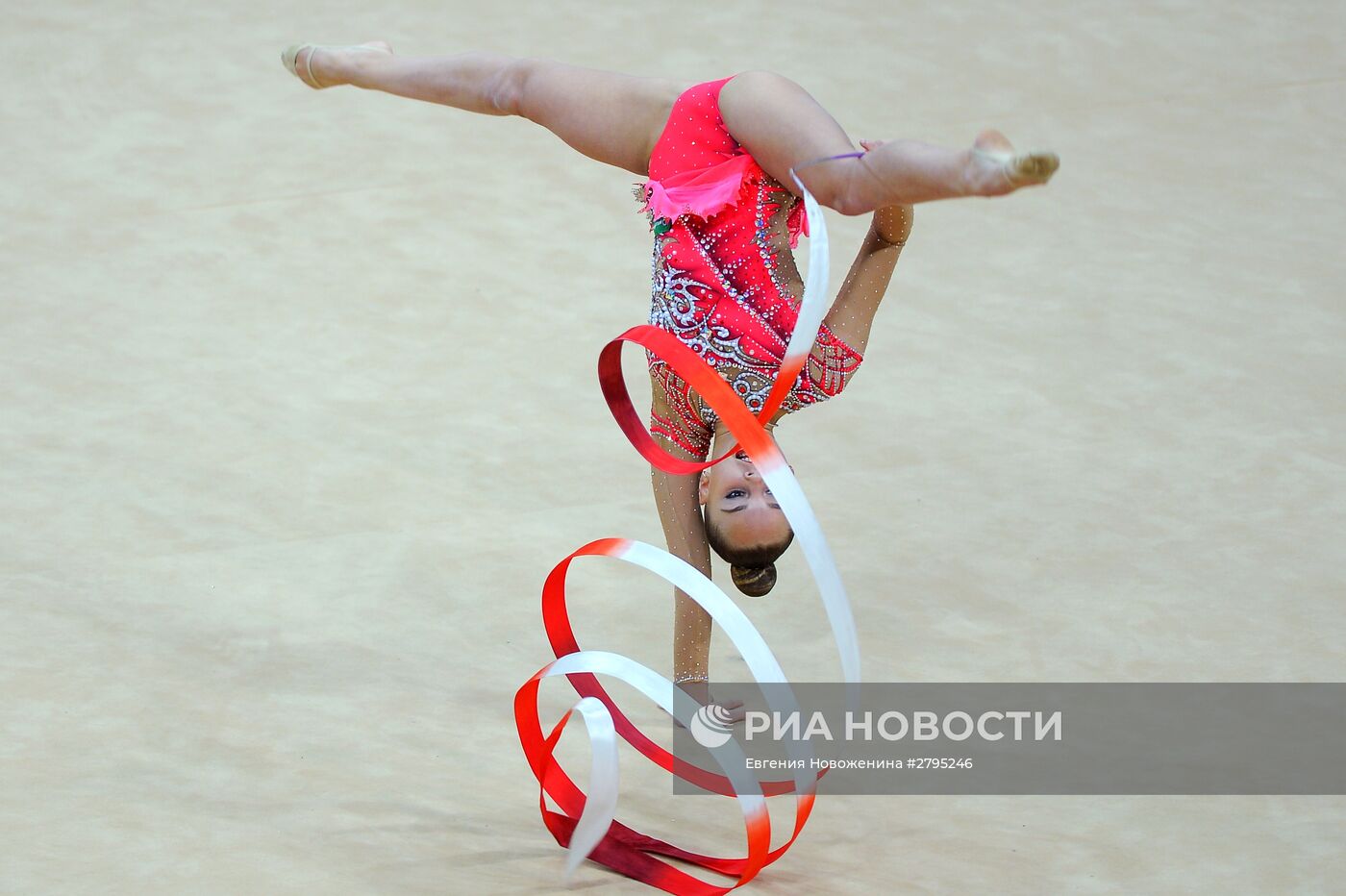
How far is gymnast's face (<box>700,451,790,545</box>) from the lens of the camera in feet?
8.91

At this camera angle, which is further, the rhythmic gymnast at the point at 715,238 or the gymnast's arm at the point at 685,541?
the gymnast's arm at the point at 685,541

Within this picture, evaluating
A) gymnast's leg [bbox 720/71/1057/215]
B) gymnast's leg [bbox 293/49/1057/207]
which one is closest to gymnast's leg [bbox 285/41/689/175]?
gymnast's leg [bbox 293/49/1057/207]

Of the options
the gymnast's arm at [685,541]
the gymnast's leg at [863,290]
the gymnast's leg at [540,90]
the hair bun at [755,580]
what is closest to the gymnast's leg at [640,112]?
the gymnast's leg at [540,90]

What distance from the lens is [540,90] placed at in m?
2.94

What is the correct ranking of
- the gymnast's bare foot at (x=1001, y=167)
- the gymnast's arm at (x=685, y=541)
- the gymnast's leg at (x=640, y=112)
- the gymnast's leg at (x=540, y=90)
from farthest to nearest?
1. the gymnast's arm at (x=685, y=541)
2. the gymnast's leg at (x=540, y=90)
3. the gymnast's leg at (x=640, y=112)
4. the gymnast's bare foot at (x=1001, y=167)

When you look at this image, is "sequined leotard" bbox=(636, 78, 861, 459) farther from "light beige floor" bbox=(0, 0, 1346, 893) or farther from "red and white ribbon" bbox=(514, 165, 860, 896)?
"light beige floor" bbox=(0, 0, 1346, 893)

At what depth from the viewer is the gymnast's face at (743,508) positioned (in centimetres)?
271

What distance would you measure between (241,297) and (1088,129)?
285 centimetres

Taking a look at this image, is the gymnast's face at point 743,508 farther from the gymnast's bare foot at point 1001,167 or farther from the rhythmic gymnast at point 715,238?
the gymnast's bare foot at point 1001,167

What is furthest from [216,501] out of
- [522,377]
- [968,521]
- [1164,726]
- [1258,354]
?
[1258,354]

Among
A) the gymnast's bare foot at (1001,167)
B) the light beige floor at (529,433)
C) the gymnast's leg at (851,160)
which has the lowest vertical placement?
the light beige floor at (529,433)

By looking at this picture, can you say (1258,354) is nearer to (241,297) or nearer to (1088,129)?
(1088,129)

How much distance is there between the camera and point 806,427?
4156 millimetres

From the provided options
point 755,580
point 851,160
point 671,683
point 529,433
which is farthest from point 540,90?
point 529,433
